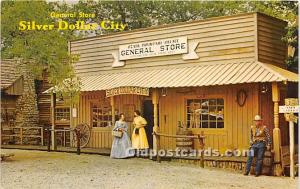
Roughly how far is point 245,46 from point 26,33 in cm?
608

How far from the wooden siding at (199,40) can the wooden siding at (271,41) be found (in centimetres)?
31

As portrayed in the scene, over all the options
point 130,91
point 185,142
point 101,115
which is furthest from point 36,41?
point 185,142

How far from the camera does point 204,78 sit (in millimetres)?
13117

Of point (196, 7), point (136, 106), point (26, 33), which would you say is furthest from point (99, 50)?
point (196, 7)

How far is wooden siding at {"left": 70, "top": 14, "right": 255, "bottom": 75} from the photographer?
13.4 metres

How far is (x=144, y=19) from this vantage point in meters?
27.5

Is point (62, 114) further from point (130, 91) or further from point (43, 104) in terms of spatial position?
point (130, 91)

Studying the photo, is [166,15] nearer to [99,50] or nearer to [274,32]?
[99,50]

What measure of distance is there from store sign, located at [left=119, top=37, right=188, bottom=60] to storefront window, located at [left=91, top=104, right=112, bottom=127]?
6.16 feet

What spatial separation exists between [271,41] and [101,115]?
6.43m

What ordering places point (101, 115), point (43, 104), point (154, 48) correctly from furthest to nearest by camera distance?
1. point (43, 104)
2. point (101, 115)
3. point (154, 48)

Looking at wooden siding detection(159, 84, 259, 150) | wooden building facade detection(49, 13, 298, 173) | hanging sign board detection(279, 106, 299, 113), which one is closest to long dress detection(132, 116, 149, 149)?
wooden building facade detection(49, 13, 298, 173)

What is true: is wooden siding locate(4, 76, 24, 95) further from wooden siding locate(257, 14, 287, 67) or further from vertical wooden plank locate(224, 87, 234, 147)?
wooden siding locate(257, 14, 287, 67)

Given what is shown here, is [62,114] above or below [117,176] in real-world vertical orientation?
above
